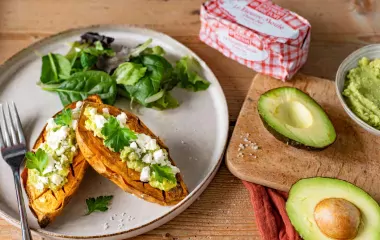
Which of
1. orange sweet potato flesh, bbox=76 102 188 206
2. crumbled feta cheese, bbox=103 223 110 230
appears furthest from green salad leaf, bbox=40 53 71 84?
crumbled feta cheese, bbox=103 223 110 230

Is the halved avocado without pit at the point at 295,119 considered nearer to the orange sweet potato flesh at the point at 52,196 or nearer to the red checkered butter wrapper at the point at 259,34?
the red checkered butter wrapper at the point at 259,34

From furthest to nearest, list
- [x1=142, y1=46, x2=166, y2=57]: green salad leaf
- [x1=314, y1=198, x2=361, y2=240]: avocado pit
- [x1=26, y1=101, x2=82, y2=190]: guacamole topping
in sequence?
[x1=142, y1=46, x2=166, y2=57]: green salad leaf
[x1=26, y1=101, x2=82, y2=190]: guacamole topping
[x1=314, y1=198, x2=361, y2=240]: avocado pit

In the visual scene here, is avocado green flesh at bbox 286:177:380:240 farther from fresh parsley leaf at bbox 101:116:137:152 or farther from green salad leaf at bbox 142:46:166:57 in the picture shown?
green salad leaf at bbox 142:46:166:57

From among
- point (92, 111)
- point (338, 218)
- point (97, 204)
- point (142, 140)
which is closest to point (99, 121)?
point (92, 111)

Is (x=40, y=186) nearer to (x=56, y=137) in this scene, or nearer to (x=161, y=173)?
(x=56, y=137)

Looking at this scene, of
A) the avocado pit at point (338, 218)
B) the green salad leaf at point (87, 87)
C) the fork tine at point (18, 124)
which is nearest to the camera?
the avocado pit at point (338, 218)

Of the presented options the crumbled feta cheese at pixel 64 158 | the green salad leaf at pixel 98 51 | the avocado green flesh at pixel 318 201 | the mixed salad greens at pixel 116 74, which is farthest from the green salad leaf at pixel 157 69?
the avocado green flesh at pixel 318 201
